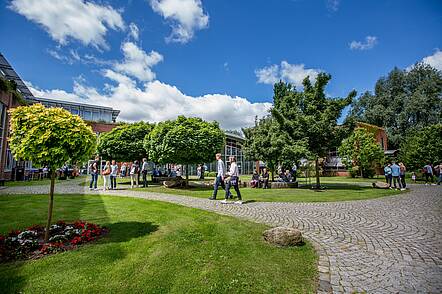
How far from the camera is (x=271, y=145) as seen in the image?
18.8 m

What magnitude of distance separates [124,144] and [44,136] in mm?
14343

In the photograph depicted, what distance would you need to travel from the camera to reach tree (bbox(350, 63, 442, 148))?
1668 inches

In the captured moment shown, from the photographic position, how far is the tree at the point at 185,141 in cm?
1437

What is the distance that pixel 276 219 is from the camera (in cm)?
705

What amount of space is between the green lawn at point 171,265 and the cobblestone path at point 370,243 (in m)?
0.46

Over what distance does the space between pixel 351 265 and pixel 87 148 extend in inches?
208

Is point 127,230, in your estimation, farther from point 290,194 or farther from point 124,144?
point 124,144

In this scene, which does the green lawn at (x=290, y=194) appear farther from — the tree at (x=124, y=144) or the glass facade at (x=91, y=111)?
the glass facade at (x=91, y=111)

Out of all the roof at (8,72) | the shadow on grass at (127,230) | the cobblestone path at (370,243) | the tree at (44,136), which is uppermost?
the roof at (8,72)

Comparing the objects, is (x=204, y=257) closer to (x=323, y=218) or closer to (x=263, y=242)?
(x=263, y=242)

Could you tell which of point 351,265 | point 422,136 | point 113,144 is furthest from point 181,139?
point 422,136

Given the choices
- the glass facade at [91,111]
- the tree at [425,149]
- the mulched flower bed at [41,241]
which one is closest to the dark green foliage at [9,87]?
the mulched flower bed at [41,241]

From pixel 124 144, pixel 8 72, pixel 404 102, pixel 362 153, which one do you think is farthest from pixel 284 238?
pixel 404 102

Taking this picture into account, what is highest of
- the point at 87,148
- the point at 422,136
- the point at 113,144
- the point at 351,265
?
the point at 422,136
